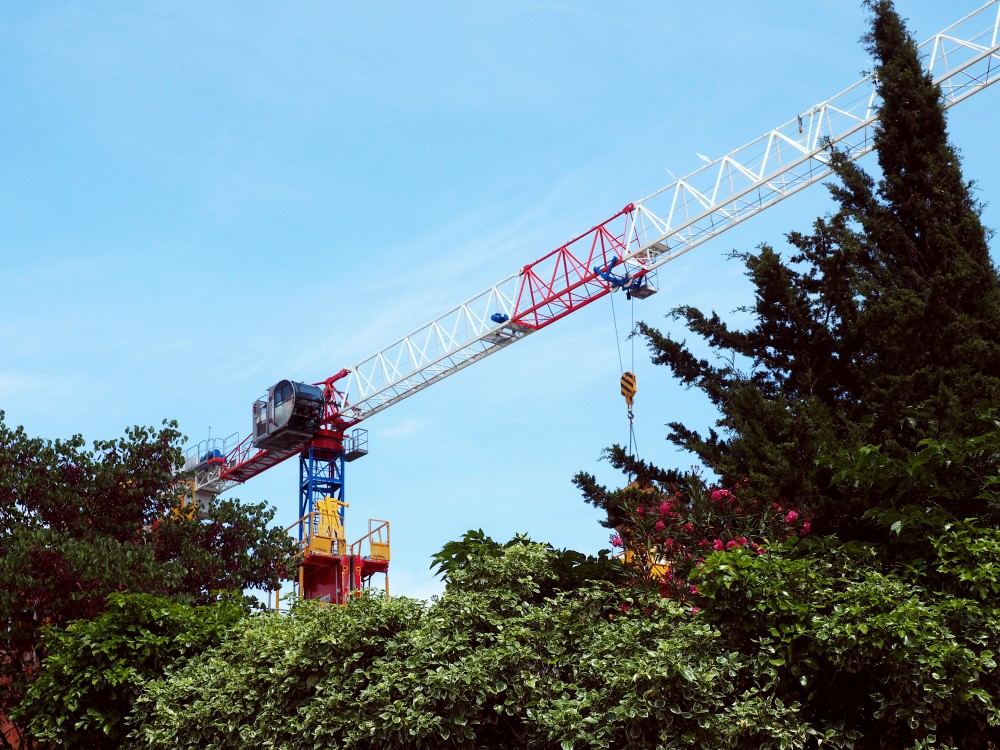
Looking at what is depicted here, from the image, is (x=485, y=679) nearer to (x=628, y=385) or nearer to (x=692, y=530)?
(x=692, y=530)

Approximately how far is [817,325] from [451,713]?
7.08 metres

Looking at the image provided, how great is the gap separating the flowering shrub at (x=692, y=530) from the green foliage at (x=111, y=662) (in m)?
5.66

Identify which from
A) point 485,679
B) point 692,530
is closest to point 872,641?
point 692,530

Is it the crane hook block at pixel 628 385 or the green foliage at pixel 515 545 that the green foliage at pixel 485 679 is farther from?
the crane hook block at pixel 628 385

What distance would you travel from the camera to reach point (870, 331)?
1265cm

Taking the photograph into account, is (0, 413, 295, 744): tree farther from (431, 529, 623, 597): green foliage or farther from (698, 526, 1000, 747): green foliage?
(698, 526, 1000, 747): green foliage

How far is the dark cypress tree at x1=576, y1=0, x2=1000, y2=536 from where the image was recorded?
1158 cm

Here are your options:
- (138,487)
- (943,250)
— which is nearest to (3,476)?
(138,487)

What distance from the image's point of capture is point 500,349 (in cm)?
4762

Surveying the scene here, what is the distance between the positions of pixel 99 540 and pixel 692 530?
48.1ft

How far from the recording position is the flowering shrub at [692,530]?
10.3m

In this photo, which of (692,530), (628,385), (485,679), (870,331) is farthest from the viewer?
(628,385)

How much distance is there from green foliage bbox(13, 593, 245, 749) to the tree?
243 inches

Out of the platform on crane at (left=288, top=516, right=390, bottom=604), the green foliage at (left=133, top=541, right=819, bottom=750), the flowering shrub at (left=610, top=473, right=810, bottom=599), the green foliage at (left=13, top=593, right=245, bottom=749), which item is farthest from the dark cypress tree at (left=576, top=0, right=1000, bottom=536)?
the platform on crane at (left=288, top=516, right=390, bottom=604)
